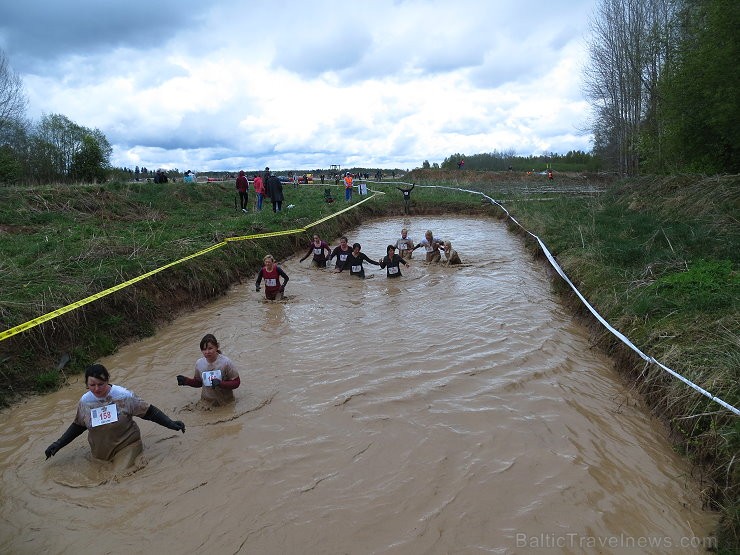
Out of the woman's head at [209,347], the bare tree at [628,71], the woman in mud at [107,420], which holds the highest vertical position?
the bare tree at [628,71]

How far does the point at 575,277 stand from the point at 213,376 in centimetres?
784

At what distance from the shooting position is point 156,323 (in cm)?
927

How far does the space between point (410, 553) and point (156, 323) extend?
23.3 ft

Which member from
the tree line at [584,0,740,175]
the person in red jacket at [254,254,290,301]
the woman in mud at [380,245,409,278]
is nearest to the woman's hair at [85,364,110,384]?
the person in red jacket at [254,254,290,301]

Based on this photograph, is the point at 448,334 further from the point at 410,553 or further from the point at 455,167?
the point at 455,167

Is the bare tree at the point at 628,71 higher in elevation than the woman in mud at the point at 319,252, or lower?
higher

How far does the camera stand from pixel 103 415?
16.2 feet

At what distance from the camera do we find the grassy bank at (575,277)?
5.16m

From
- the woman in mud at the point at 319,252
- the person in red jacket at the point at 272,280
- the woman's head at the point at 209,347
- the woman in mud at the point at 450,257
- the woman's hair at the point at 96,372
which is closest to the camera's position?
the woman's hair at the point at 96,372

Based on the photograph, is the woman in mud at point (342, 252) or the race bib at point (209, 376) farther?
the woman in mud at point (342, 252)

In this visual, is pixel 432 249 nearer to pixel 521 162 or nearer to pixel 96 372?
pixel 96 372

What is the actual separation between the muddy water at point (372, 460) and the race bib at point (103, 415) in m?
0.50

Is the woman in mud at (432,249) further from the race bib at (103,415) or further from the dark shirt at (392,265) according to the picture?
the race bib at (103,415)

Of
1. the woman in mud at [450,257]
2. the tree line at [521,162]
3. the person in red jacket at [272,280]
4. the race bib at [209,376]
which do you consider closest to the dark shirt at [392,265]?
the woman in mud at [450,257]
